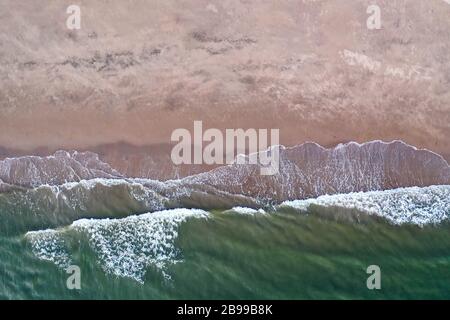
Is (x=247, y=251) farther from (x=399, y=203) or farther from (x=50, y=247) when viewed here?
(x=50, y=247)

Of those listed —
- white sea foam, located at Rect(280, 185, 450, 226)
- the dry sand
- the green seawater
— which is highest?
the dry sand

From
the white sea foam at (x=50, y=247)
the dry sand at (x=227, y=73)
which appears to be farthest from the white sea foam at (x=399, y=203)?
the white sea foam at (x=50, y=247)

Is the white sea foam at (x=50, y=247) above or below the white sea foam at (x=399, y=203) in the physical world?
below

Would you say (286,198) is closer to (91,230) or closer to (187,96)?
(187,96)

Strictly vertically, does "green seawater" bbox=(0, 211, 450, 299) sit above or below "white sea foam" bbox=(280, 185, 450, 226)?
below

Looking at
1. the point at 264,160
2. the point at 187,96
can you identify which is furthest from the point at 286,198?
the point at 187,96

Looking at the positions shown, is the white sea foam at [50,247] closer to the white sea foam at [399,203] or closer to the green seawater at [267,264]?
the green seawater at [267,264]

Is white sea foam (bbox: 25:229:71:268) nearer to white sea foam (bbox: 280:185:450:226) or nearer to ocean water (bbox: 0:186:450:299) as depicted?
ocean water (bbox: 0:186:450:299)

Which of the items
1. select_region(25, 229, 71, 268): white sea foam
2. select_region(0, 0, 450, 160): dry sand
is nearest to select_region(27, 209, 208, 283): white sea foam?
select_region(25, 229, 71, 268): white sea foam
